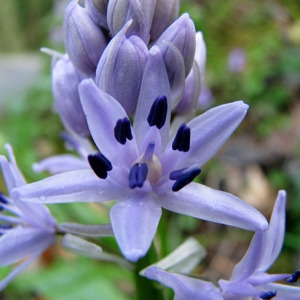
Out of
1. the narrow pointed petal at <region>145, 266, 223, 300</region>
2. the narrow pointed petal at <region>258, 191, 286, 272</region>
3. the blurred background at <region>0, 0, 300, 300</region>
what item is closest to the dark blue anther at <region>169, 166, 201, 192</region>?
the narrow pointed petal at <region>145, 266, 223, 300</region>

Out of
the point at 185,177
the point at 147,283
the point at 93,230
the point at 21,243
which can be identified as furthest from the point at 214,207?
the point at 21,243

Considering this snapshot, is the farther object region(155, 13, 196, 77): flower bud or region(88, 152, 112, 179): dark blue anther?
region(155, 13, 196, 77): flower bud

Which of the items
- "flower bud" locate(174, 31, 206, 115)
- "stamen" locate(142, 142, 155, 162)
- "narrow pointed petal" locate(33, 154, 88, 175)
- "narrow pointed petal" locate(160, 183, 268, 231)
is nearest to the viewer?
"narrow pointed petal" locate(160, 183, 268, 231)

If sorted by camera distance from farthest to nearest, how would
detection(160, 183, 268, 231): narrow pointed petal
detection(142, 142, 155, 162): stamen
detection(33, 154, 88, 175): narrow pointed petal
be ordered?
1. detection(33, 154, 88, 175): narrow pointed petal
2. detection(142, 142, 155, 162): stamen
3. detection(160, 183, 268, 231): narrow pointed petal

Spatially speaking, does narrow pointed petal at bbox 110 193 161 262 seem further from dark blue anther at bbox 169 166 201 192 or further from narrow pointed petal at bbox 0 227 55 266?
narrow pointed petal at bbox 0 227 55 266

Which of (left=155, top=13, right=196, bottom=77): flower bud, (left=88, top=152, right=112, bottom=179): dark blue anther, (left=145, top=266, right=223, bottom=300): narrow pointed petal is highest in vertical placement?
(left=155, top=13, right=196, bottom=77): flower bud

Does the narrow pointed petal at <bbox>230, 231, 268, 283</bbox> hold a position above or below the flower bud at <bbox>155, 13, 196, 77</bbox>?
below

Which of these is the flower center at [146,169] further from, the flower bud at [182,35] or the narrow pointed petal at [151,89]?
the flower bud at [182,35]

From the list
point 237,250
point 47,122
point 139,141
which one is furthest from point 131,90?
point 47,122

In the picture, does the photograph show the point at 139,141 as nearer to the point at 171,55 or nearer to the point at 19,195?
the point at 171,55
